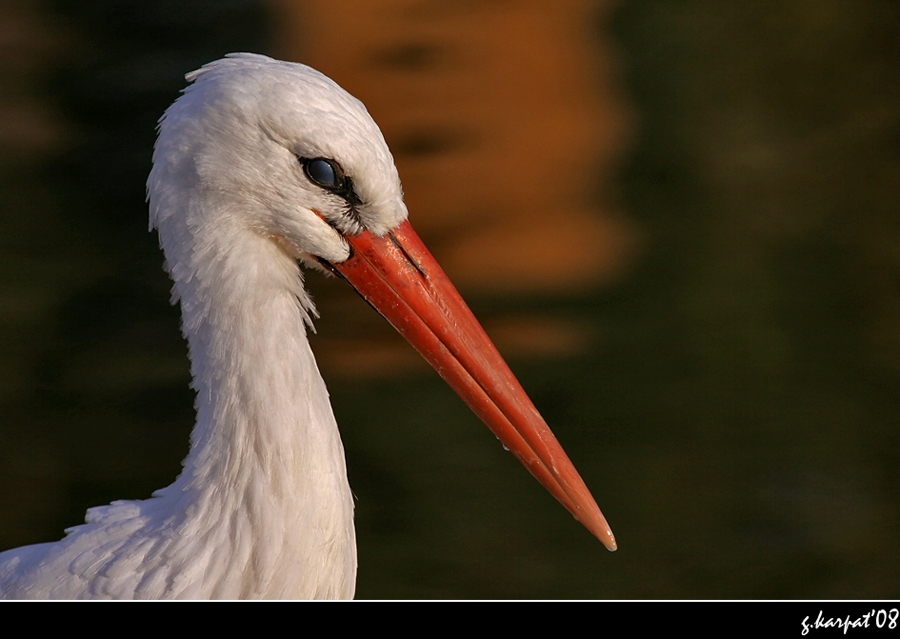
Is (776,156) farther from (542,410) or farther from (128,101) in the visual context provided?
(128,101)

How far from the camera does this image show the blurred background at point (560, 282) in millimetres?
4715

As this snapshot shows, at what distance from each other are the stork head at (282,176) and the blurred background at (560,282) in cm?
213

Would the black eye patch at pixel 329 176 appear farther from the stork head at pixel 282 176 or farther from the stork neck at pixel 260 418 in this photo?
the stork neck at pixel 260 418

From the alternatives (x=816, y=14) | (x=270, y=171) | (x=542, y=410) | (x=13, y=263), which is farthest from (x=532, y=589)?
(x=816, y=14)

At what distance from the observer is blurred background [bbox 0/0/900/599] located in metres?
4.71

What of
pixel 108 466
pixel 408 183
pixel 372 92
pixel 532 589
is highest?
pixel 372 92

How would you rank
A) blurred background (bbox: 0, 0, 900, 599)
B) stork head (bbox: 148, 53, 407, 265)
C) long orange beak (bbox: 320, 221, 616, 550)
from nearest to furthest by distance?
stork head (bbox: 148, 53, 407, 265), long orange beak (bbox: 320, 221, 616, 550), blurred background (bbox: 0, 0, 900, 599)

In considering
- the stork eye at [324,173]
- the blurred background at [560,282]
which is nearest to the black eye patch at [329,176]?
the stork eye at [324,173]

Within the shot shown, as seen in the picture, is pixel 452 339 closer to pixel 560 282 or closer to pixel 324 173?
pixel 324 173

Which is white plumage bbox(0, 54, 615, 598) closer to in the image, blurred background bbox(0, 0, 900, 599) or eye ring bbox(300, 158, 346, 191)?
eye ring bbox(300, 158, 346, 191)

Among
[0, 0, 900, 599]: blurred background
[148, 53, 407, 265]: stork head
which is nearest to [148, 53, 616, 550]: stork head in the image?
[148, 53, 407, 265]: stork head
